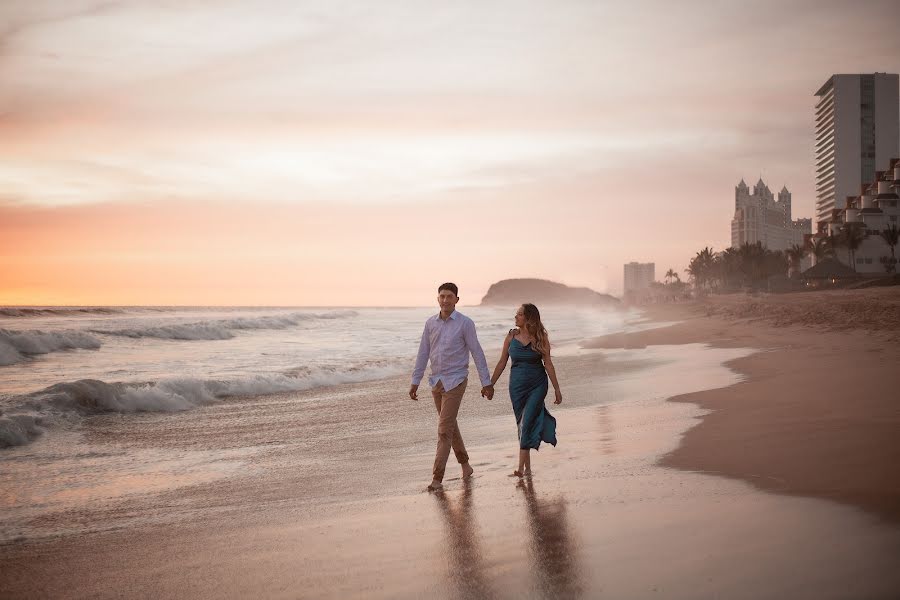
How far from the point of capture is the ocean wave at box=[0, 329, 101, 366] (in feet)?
70.2

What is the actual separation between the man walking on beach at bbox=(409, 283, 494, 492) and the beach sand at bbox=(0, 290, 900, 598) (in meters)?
0.53

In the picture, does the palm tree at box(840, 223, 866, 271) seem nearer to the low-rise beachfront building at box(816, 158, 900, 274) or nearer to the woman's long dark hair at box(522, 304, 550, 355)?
the low-rise beachfront building at box(816, 158, 900, 274)

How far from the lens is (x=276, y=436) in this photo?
10.2 m

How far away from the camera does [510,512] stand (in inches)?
223

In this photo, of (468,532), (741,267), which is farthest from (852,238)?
(468,532)

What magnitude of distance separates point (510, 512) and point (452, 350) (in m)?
2.10

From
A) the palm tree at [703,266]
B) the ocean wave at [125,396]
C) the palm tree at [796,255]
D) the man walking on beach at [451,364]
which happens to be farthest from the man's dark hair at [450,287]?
the palm tree at [703,266]

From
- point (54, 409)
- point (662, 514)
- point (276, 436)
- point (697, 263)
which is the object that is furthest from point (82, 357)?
point (697, 263)

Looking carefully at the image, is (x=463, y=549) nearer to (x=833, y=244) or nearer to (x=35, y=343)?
(x=35, y=343)

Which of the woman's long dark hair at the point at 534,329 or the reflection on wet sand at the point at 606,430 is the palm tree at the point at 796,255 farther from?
the woman's long dark hair at the point at 534,329

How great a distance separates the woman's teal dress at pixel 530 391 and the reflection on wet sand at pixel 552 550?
1.27m

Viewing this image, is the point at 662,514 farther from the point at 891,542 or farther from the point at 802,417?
the point at 802,417

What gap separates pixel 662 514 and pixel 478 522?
4.68 ft

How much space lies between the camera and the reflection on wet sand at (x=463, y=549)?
411 centimetres
